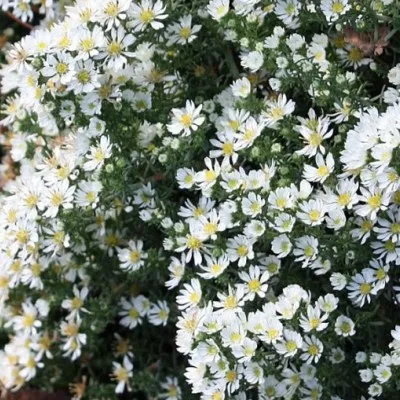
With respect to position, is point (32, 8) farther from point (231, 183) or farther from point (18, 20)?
point (231, 183)

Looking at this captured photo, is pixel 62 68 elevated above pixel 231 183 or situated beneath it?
elevated above

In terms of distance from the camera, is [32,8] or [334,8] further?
[32,8]

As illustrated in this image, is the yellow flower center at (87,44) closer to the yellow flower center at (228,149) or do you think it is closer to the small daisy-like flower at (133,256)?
the yellow flower center at (228,149)

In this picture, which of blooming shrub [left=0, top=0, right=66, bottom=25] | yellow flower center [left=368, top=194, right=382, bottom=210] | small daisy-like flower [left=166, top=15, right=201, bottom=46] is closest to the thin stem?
blooming shrub [left=0, top=0, right=66, bottom=25]

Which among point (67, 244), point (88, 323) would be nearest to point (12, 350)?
point (88, 323)

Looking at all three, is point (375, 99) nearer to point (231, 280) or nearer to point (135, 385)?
point (231, 280)

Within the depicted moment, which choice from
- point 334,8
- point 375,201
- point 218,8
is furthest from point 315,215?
point 218,8

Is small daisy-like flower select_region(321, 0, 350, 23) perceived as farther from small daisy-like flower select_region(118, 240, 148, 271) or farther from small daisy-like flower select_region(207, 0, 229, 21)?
small daisy-like flower select_region(118, 240, 148, 271)

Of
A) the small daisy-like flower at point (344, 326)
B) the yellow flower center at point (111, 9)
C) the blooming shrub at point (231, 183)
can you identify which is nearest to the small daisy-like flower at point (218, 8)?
the blooming shrub at point (231, 183)

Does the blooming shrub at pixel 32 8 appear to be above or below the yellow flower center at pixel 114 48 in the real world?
above
